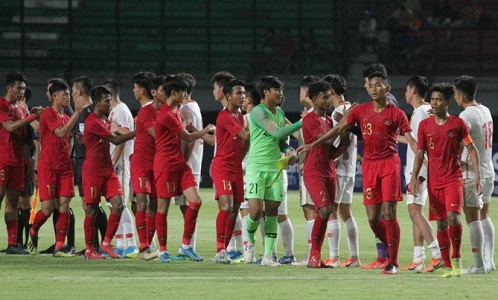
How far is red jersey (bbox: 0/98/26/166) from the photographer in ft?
48.5

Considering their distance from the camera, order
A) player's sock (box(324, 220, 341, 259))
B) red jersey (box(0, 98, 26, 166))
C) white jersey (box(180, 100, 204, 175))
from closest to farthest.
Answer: player's sock (box(324, 220, 341, 259)) → white jersey (box(180, 100, 204, 175)) → red jersey (box(0, 98, 26, 166))

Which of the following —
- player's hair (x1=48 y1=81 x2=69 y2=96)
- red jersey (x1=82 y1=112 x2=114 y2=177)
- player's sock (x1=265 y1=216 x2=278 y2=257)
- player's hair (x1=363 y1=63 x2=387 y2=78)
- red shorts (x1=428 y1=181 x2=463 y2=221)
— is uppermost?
player's hair (x1=48 y1=81 x2=69 y2=96)

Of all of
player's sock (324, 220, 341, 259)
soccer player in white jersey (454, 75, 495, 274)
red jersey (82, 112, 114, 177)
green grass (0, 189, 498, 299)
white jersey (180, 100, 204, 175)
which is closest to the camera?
green grass (0, 189, 498, 299)

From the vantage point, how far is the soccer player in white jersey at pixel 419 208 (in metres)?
12.9

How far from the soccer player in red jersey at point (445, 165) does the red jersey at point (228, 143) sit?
243 cm

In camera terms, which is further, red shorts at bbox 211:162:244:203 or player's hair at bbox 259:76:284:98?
red shorts at bbox 211:162:244:203

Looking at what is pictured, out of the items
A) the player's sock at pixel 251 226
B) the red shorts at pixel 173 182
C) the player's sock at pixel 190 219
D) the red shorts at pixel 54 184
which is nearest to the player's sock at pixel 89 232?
the red shorts at pixel 54 184

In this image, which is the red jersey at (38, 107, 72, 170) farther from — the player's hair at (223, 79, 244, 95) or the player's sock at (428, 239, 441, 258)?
the player's sock at (428, 239, 441, 258)

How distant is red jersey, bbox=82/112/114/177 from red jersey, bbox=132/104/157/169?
34 centimetres

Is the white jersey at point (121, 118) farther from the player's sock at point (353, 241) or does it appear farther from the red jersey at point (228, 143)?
the player's sock at point (353, 241)

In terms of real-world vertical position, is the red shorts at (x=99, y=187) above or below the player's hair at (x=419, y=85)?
below

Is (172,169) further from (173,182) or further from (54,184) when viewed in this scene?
(54,184)

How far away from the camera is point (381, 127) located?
40.9 feet

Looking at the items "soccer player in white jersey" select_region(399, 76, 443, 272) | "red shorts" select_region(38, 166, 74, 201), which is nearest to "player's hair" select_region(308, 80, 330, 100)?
"soccer player in white jersey" select_region(399, 76, 443, 272)
